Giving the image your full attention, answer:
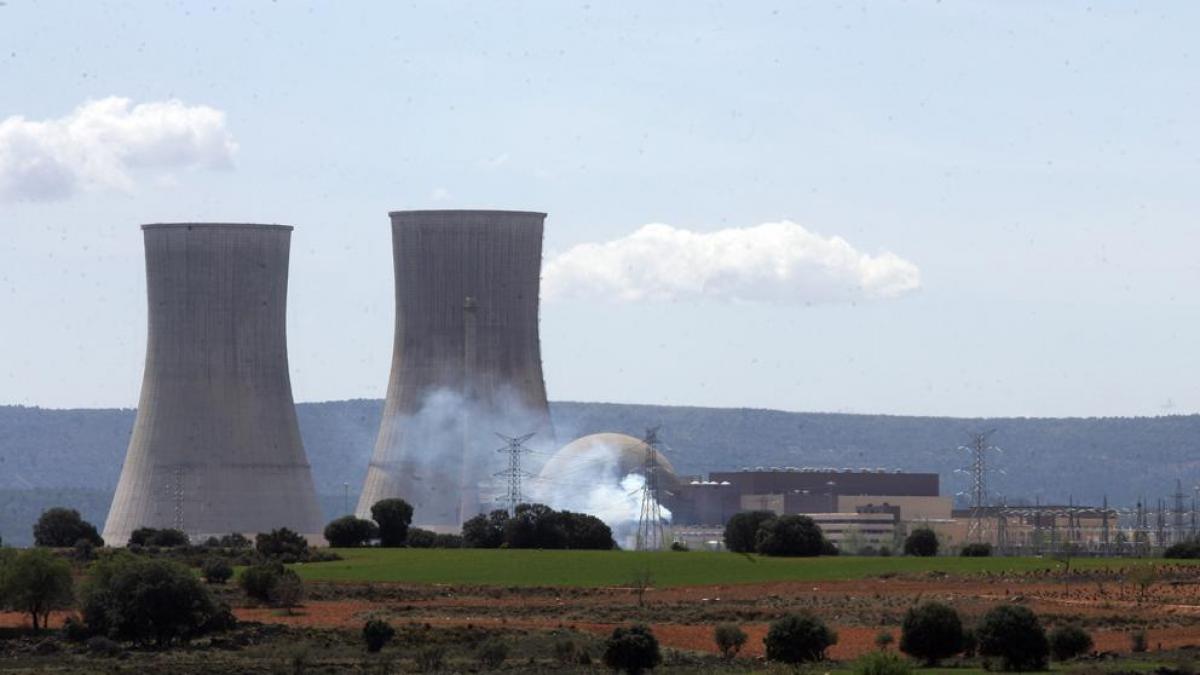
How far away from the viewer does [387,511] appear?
253 feet

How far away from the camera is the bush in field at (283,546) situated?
224 feet

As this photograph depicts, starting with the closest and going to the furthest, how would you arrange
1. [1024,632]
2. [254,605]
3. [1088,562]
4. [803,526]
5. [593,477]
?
[1024,632] < [254,605] < [1088,562] < [803,526] < [593,477]

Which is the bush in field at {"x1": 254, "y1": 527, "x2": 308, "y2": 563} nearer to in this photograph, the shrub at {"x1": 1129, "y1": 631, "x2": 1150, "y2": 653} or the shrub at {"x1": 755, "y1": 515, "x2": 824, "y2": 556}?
the shrub at {"x1": 755, "y1": 515, "x2": 824, "y2": 556}

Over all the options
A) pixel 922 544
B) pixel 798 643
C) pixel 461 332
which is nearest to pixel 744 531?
pixel 922 544

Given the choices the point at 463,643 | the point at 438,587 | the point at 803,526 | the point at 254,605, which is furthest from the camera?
the point at 803,526

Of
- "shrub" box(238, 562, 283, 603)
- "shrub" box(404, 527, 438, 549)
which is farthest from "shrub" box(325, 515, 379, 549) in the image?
"shrub" box(238, 562, 283, 603)

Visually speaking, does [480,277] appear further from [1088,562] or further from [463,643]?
[463,643]

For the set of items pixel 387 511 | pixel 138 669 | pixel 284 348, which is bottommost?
pixel 138 669

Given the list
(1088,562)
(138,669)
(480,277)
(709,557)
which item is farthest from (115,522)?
(138,669)

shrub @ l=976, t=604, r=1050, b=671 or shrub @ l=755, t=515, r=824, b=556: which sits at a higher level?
shrub @ l=755, t=515, r=824, b=556

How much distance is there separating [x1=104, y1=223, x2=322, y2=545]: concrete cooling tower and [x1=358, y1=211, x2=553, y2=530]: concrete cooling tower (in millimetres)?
3786

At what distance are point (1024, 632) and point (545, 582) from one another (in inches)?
880

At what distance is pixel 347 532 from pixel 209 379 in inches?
251

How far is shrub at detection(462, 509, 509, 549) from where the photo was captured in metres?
75.1
